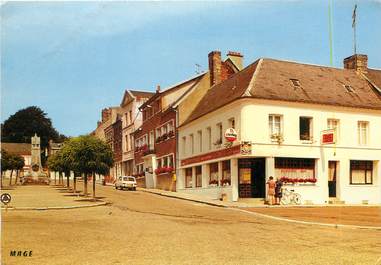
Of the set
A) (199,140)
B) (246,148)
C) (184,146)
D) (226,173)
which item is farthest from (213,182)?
(184,146)

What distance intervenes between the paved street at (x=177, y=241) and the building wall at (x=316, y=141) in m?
12.2

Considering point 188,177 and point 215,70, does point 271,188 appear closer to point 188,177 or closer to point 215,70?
point 188,177

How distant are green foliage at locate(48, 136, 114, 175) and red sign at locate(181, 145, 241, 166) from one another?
783cm

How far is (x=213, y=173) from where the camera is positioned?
37781 mm

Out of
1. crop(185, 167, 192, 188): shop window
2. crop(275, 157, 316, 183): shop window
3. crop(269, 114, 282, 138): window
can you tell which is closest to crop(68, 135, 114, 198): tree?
crop(269, 114, 282, 138): window

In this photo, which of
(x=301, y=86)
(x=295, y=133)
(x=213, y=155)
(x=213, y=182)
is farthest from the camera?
(x=213, y=182)

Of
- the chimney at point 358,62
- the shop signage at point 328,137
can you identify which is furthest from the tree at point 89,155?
the chimney at point 358,62

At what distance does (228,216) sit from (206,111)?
16658 millimetres

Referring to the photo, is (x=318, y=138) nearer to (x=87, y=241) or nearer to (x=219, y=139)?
(x=219, y=139)

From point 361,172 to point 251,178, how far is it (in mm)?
8119

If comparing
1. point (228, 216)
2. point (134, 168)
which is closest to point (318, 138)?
point (228, 216)

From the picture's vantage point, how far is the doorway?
33.6 m

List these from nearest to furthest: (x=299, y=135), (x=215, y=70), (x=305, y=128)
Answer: (x=299, y=135), (x=305, y=128), (x=215, y=70)

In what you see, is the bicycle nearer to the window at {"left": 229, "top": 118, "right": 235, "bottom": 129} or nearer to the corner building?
the corner building
